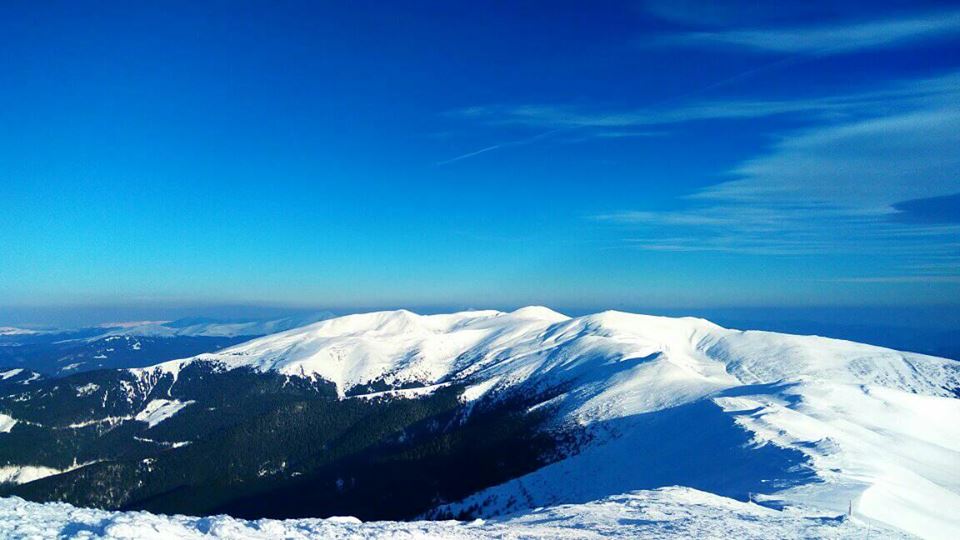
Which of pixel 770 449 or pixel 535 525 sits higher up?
pixel 535 525

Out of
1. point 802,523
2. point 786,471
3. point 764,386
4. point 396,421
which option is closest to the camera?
point 802,523

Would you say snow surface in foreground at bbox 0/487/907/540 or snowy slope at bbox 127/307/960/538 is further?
snowy slope at bbox 127/307/960/538

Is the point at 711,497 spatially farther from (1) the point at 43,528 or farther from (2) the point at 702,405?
(2) the point at 702,405

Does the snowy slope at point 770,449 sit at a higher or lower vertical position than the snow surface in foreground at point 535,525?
lower

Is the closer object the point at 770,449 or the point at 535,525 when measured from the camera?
the point at 535,525

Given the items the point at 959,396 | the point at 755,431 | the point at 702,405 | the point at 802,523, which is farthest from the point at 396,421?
the point at 959,396

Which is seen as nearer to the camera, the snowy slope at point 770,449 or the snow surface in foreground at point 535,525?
the snow surface in foreground at point 535,525

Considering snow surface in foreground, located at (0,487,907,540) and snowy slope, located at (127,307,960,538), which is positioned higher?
snow surface in foreground, located at (0,487,907,540)

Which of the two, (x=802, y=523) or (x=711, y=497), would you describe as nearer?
(x=802, y=523)
